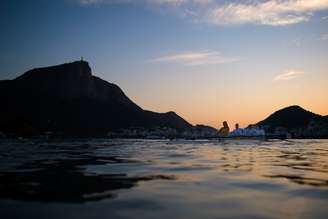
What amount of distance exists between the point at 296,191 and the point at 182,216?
20.1 ft

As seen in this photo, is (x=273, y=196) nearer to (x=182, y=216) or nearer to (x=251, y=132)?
(x=182, y=216)

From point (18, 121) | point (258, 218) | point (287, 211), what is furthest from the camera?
point (18, 121)

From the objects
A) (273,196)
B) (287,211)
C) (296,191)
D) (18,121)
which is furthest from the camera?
(18,121)

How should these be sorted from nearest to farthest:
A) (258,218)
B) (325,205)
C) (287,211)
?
(258,218) < (287,211) < (325,205)

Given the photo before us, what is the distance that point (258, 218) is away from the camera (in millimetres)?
8805

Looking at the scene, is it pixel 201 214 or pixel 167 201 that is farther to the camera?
pixel 167 201

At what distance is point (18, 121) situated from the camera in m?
193

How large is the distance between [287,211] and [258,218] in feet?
4.37

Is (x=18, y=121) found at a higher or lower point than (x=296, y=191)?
higher

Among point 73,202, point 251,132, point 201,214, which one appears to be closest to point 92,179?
point 73,202

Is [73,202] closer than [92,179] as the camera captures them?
Yes

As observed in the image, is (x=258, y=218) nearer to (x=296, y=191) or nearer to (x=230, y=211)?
(x=230, y=211)

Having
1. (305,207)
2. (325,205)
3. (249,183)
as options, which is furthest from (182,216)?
(249,183)

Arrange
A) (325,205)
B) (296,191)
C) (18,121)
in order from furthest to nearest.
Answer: (18,121) → (296,191) → (325,205)
